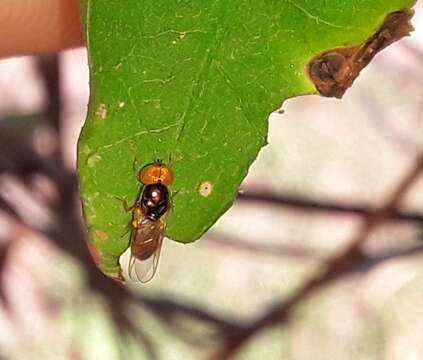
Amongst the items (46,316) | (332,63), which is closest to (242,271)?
(46,316)

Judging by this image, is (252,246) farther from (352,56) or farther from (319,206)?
(352,56)

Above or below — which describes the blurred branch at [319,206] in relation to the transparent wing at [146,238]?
above

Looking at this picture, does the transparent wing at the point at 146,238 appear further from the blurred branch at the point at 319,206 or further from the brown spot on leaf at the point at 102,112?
the blurred branch at the point at 319,206

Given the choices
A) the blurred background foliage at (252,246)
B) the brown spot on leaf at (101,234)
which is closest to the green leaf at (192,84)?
the brown spot on leaf at (101,234)

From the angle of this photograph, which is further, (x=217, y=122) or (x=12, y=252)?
(x=12, y=252)

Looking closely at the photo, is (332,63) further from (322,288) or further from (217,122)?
(322,288)

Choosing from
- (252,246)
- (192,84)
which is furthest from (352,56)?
(252,246)

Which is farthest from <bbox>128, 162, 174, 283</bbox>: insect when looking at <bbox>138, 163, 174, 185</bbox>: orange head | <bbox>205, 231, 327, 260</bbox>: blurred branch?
<bbox>205, 231, 327, 260</bbox>: blurred branch
